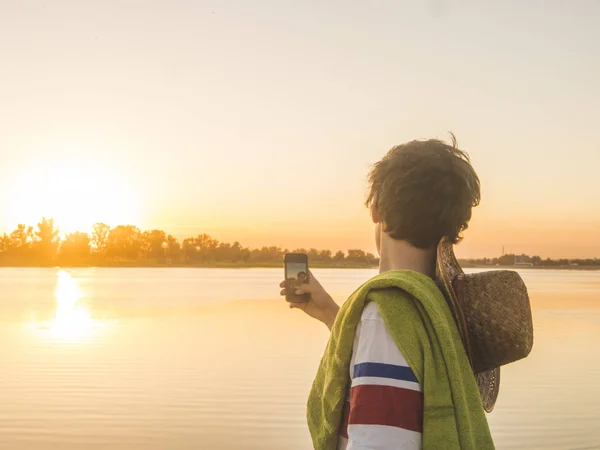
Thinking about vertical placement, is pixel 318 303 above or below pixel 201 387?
above

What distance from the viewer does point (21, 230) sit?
462ft

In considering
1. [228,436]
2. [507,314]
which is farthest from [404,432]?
[228,436]

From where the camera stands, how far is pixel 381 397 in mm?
1593

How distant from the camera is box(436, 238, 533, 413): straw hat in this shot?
1.85 meters

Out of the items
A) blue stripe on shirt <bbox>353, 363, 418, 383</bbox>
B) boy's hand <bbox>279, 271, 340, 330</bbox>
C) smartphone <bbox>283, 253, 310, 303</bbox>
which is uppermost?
smartphone <bbox>283, 253, 310, 303</bbox>

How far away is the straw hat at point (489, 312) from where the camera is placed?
6.06 feet


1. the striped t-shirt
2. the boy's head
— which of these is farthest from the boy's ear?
the striped t-shirt

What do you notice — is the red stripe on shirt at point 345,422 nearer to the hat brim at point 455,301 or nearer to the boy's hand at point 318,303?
the hat brim at point 455,301

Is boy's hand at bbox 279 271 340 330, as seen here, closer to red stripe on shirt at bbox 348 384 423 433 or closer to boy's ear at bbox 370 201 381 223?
boy's ear at bbox 370 201 381 223

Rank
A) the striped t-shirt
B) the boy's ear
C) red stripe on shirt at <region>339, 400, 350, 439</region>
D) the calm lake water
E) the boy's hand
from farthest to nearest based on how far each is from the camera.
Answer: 1. the calm lake water
2. the boy's hand
3. the boy's ear
4. red stripe on shirt at <region>339, 400, 350, 439</region>
5. the striped t-shirt

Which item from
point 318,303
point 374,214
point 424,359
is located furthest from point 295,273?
point 424,359

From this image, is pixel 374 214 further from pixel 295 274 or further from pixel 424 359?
pixel 295 274

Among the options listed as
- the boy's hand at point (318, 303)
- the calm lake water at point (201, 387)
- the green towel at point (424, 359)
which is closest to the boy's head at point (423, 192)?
the green towel at point (424, 359)

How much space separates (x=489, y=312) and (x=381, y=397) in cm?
42
